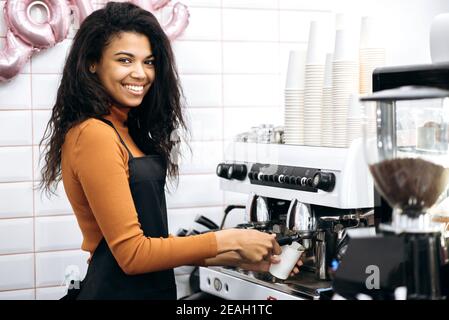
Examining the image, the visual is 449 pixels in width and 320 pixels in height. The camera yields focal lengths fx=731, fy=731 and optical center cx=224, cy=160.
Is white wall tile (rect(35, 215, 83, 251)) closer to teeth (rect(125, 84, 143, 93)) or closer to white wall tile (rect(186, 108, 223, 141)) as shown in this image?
white wall tile (rect(186, 108, 223, 141))

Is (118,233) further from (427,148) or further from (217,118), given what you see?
(217,118)

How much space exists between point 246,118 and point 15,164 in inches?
35.4

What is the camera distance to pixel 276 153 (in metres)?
2.19

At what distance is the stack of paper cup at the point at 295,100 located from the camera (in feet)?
7.26

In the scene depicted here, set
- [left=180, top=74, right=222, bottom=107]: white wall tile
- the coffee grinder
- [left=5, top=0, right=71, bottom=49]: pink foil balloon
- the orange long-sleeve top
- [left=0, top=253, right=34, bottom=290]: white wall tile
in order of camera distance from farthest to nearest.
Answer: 1. [left=180, top=74, right=222, bottom=107]: white wall tile
2. [left=0, top=253, right=34, bottom=290]: white wall tile
3. [left=5, top=0, right=71, bottom=49]: pink foil balloon
4. the orange long-sleeve top
5. the coffee grinder

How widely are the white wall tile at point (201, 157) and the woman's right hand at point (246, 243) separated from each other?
1.01m

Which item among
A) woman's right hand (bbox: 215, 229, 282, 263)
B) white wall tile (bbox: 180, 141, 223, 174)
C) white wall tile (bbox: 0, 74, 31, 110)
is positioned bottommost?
woman's right hand (bbox: 215, 229, 282, 263)

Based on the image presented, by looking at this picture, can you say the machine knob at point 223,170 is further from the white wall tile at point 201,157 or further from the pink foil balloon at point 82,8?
the pink foil balloon at point 82,8

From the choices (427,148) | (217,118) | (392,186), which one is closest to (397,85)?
(427,148)

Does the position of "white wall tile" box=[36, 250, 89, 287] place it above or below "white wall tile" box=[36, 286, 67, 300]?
above

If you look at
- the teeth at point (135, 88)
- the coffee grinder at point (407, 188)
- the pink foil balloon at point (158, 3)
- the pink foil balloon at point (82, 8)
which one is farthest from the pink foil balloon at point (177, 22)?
the coffee grinder at point (407, 188)

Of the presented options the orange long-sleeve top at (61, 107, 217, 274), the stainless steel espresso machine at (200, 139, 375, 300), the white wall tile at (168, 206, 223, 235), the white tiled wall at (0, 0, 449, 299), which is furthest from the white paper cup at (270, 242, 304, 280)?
the white wall tile at (168, 206, 223, 235)

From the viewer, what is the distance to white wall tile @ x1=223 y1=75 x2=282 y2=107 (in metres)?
2.85

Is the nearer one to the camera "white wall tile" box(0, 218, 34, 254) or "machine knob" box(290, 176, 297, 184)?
"machine knob" box(290, 176, 297, 184)
